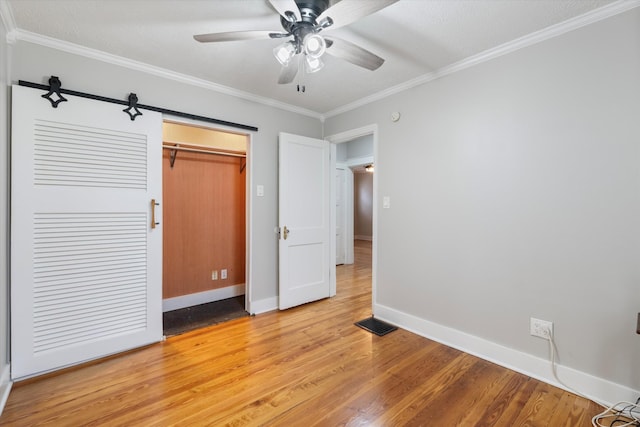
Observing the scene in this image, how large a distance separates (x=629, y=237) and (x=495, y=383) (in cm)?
120

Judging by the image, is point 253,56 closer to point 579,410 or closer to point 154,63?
point 154,63

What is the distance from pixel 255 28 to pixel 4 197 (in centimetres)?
196

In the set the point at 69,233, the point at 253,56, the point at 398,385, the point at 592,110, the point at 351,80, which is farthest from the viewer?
the point at 351,80

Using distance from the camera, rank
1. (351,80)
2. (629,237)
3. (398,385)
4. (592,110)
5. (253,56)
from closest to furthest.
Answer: (629,237)
(592,110)
(398,385)
(253,56)
(351,80)

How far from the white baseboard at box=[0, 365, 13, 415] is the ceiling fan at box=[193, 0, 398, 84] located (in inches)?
92.2

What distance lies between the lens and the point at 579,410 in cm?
167

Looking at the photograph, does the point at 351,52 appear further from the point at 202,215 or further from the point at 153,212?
the point at 202,215

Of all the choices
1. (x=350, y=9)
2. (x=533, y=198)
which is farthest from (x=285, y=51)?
(x=533, y=198)

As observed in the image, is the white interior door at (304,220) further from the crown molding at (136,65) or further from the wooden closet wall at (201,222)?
the wooden closet wall at (201,222)

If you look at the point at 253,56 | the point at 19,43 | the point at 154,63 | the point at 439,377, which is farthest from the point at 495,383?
the point at 19,43

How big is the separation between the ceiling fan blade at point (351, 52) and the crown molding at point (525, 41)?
987 millimetres

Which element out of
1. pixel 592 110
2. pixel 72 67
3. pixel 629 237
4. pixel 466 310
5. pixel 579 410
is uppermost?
pixel 72 67

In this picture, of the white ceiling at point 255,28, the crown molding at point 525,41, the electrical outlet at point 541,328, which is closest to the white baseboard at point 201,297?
the white ceiling at point 255,28

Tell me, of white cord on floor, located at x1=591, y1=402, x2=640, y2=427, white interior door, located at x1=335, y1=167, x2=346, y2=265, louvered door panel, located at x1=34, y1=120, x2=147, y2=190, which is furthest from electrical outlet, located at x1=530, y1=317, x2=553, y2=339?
white interior door, located at x1=335, y1=167, x2=346, y2=265
